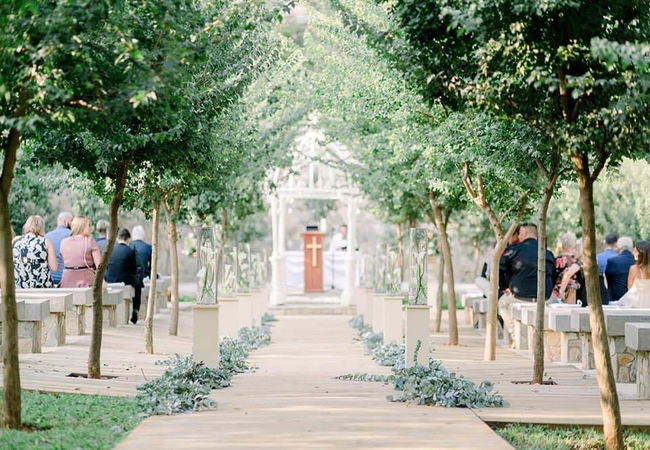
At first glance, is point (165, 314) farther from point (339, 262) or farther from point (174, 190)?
point (339, 262)

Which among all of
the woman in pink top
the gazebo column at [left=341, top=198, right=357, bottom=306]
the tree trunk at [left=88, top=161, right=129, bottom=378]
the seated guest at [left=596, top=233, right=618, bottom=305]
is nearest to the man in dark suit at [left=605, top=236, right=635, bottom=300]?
the seated guest at [left=596, top=233, right=618, bottom=305]

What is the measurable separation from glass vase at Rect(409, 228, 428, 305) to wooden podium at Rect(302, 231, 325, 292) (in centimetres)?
2331

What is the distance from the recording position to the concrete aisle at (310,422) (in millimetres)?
8648

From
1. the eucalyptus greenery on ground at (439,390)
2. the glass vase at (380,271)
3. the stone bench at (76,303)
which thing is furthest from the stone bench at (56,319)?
the glass vase at (380,271)

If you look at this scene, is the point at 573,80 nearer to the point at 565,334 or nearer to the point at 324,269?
the point at 565,334

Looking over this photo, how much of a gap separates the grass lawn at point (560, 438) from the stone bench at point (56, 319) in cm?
828

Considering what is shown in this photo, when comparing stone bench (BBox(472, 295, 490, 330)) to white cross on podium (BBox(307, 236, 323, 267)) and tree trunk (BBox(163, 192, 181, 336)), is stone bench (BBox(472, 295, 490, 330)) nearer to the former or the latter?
tree trunk (BBox(163, 192, 181, 336))

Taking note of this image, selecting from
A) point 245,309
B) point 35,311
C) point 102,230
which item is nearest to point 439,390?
point 35,311

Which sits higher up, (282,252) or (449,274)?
(282,252)

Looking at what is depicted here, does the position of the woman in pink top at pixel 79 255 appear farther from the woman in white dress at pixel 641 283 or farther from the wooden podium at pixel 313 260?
the wooden podium at pixel 313 260

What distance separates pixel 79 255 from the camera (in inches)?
741

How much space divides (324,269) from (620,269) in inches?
877

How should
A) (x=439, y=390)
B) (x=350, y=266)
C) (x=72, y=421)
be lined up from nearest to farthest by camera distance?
1. (x=72, y=421)
2. (x=439, y=390)
3. (x=350, y=266)

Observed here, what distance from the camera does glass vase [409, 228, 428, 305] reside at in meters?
14.3
